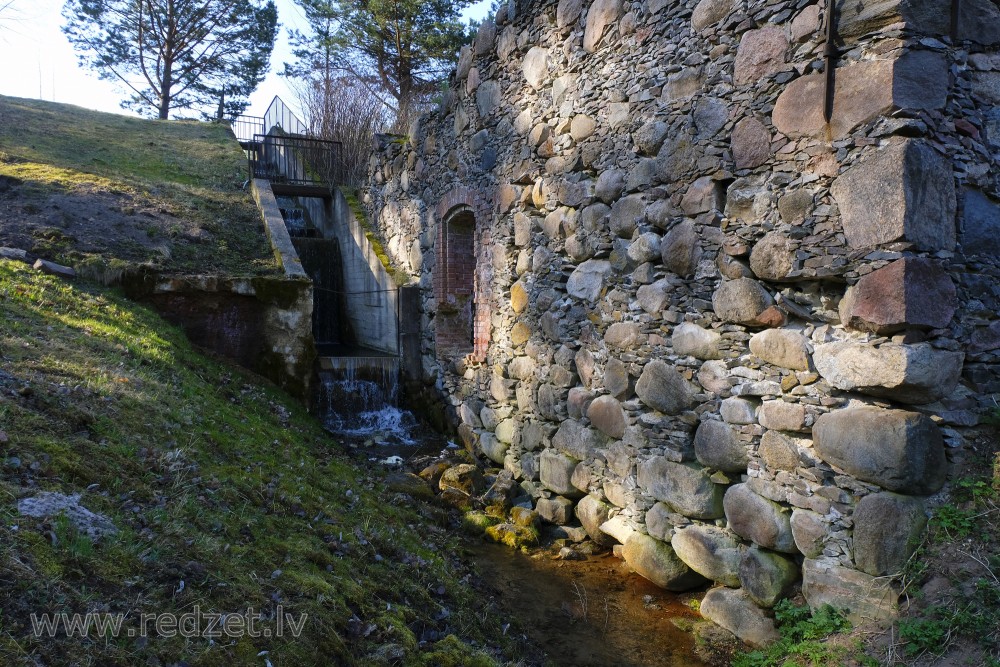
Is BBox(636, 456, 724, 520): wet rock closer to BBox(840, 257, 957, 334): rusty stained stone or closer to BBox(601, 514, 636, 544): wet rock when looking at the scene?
BBox(601, 514, 636, 544): wet rock

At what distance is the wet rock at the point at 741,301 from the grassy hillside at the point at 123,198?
6.00 m

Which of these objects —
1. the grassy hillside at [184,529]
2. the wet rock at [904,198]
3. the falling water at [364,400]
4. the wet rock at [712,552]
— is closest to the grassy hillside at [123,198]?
the falling water at [364,400]

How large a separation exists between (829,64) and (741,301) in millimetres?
1384

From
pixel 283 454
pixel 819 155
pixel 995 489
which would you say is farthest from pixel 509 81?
pixel 995 489

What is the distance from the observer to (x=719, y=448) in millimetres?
4117

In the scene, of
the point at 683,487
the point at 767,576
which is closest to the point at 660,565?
the point at 683,487

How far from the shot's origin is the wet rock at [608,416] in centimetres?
498

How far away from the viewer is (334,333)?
11.3 m

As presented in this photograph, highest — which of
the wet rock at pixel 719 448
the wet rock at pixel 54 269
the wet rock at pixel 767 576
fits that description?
the wet rock at pixel 54 269

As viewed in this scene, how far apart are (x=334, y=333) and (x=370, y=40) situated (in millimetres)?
8443

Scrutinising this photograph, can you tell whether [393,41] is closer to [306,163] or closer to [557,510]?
[306,163]

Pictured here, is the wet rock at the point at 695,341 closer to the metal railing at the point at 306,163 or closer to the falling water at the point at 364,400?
the falling water at the point at 364,400

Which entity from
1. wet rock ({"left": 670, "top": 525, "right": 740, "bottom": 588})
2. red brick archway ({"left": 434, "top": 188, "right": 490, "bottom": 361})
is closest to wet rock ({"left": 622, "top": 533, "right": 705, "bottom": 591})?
wet rock ({"left": 670, "top": 525, "right": 740, "bottom": 588})

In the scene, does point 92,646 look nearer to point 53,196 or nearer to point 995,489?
point 995,489
